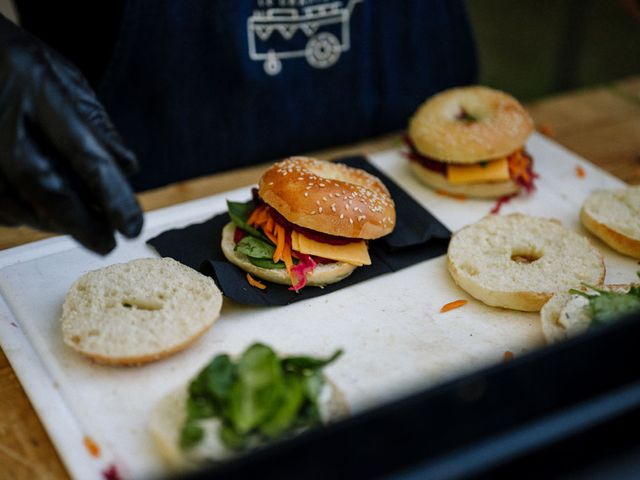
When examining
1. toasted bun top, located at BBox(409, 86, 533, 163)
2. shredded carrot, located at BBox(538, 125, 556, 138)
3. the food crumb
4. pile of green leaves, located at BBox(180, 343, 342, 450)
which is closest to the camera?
pile of green leaves, located at BBox(180, 343, 342, 450)

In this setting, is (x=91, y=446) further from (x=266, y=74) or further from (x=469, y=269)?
(x=266, y=74)

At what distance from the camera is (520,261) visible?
2354mm

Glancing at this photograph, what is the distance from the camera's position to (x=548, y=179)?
2844mm

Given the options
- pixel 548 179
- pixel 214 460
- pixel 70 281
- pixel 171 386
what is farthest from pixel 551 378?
pixel 548 179

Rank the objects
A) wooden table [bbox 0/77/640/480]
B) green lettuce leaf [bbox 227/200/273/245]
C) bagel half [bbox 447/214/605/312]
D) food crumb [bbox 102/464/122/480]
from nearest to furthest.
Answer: food crumb [bbox 102/464/122/480], wooden table [bbox 0/77/640/480], bagel half [bbox 447/214/605/312], green lettuce leaf [bbox 227/200/273/245]

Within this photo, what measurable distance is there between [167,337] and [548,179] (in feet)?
5.44

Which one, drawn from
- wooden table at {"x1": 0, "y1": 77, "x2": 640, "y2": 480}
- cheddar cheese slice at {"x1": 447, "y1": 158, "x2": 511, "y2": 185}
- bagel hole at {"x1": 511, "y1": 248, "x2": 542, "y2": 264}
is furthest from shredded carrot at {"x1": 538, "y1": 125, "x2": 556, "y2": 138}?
bagel hole at {"x1": 511, "y1": 248, "x2": 542, "y2": 264}

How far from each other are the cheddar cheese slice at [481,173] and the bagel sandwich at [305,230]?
468 mm

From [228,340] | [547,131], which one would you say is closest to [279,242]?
[228,340]

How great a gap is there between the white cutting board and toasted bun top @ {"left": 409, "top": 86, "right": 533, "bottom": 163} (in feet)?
1.02

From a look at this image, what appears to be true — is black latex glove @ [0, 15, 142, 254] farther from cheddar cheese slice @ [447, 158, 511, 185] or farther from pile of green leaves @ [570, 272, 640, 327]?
cheddar cheese slice @ [447, 158, 511, 185]

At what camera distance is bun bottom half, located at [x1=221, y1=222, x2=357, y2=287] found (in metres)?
2.18

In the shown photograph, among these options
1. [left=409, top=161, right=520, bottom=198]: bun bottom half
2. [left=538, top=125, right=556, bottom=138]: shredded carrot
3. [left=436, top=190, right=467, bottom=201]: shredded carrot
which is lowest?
[left=436, top=190, right=467, bottom=201]: shredded carrot

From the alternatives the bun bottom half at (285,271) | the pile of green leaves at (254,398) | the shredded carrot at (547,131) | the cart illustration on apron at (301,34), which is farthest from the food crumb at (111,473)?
the shredded carrot at (547,131)
